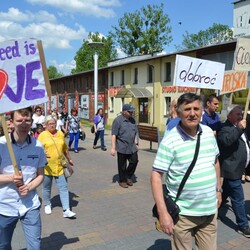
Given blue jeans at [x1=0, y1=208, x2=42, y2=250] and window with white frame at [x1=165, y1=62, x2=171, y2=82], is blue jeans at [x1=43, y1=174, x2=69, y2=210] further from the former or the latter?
window with white frame at [x1=165, y1=62, x2=171, y2=82]

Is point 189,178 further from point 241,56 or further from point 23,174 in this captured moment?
point 241,56

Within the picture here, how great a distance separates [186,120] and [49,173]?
3300 mm

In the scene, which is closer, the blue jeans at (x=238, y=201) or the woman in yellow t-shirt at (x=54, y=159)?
the blue jeans at (x=238, y=201)

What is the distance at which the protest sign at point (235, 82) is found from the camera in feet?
21.9

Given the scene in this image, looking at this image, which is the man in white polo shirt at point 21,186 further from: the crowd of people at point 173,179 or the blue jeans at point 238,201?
the blue jeans at point 238,201

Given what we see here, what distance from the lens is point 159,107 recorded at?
82.7ft

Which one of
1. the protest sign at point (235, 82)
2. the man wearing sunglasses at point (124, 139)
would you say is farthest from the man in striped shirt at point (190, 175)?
the man wearing sunglasses at point (124, 139)

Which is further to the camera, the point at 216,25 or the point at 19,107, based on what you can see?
the point at 216,25

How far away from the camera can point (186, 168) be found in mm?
2746

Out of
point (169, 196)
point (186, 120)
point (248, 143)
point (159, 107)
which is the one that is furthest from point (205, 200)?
point (159, 107)

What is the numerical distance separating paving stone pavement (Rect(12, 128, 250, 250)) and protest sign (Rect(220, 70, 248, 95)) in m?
2.08

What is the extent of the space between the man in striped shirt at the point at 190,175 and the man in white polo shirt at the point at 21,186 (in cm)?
114

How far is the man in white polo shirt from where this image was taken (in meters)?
3.00

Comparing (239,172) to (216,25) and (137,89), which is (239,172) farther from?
(216,25)
